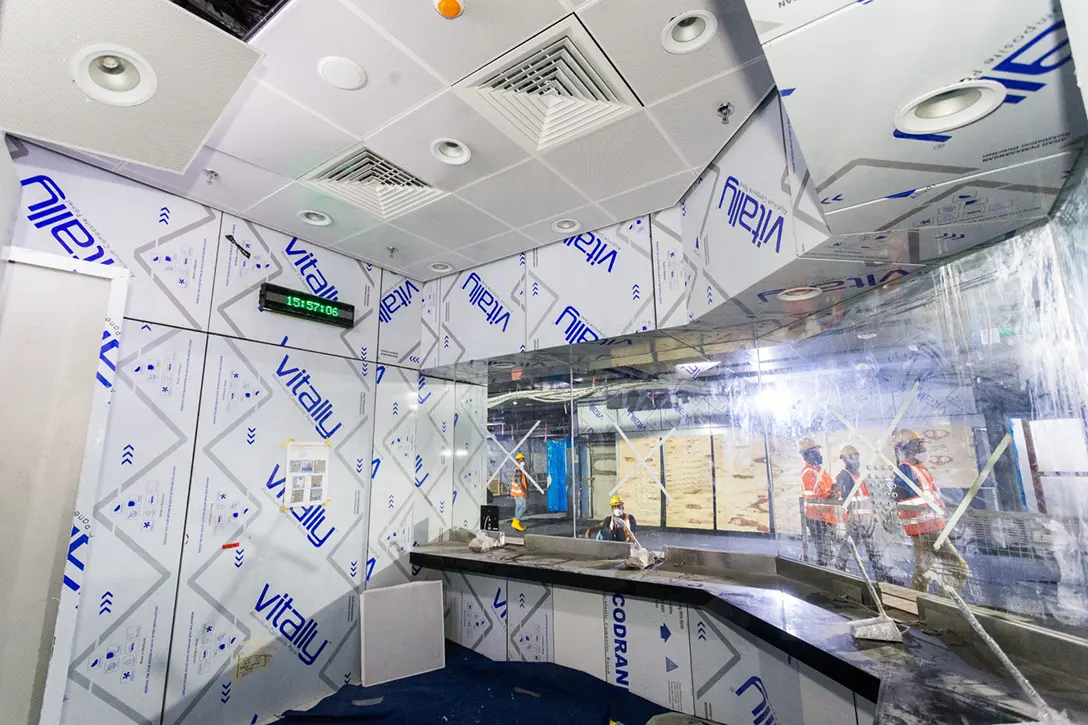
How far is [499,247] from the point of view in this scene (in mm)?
3316

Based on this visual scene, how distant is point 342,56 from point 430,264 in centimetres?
194

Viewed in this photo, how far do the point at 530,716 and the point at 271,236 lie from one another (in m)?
3.18

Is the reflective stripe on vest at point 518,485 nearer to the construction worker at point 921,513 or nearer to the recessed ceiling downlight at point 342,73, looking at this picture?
the construction worker at point 921,513

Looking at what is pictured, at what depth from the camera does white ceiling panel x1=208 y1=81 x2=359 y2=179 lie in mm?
1921

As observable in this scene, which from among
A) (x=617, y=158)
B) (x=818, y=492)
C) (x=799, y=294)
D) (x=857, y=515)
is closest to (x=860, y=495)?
(x=857, y=515)

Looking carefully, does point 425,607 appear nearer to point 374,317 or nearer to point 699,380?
point 374,317

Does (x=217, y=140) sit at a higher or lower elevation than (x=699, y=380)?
higher

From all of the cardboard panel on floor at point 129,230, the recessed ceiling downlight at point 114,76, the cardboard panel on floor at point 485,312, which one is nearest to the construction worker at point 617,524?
the cardboard panel on floor at point 485,312

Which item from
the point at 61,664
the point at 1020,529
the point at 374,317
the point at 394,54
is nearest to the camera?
the point at 1020,529

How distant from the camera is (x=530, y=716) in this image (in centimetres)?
259

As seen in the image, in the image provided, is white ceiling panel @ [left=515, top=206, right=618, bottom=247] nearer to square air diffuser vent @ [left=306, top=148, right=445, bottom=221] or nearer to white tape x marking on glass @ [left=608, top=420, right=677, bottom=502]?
square air diffuser vent @ [left=306, top=148, right=445, bottom=221]

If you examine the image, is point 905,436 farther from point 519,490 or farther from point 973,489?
point 519,490

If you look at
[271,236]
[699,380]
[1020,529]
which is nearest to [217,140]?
[271,236]

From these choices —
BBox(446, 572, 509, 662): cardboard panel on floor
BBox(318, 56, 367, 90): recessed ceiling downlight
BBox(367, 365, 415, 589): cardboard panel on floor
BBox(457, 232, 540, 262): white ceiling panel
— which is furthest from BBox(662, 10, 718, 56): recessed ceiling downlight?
BBox(446, 572, 509, 662): cardboard panel on floor
